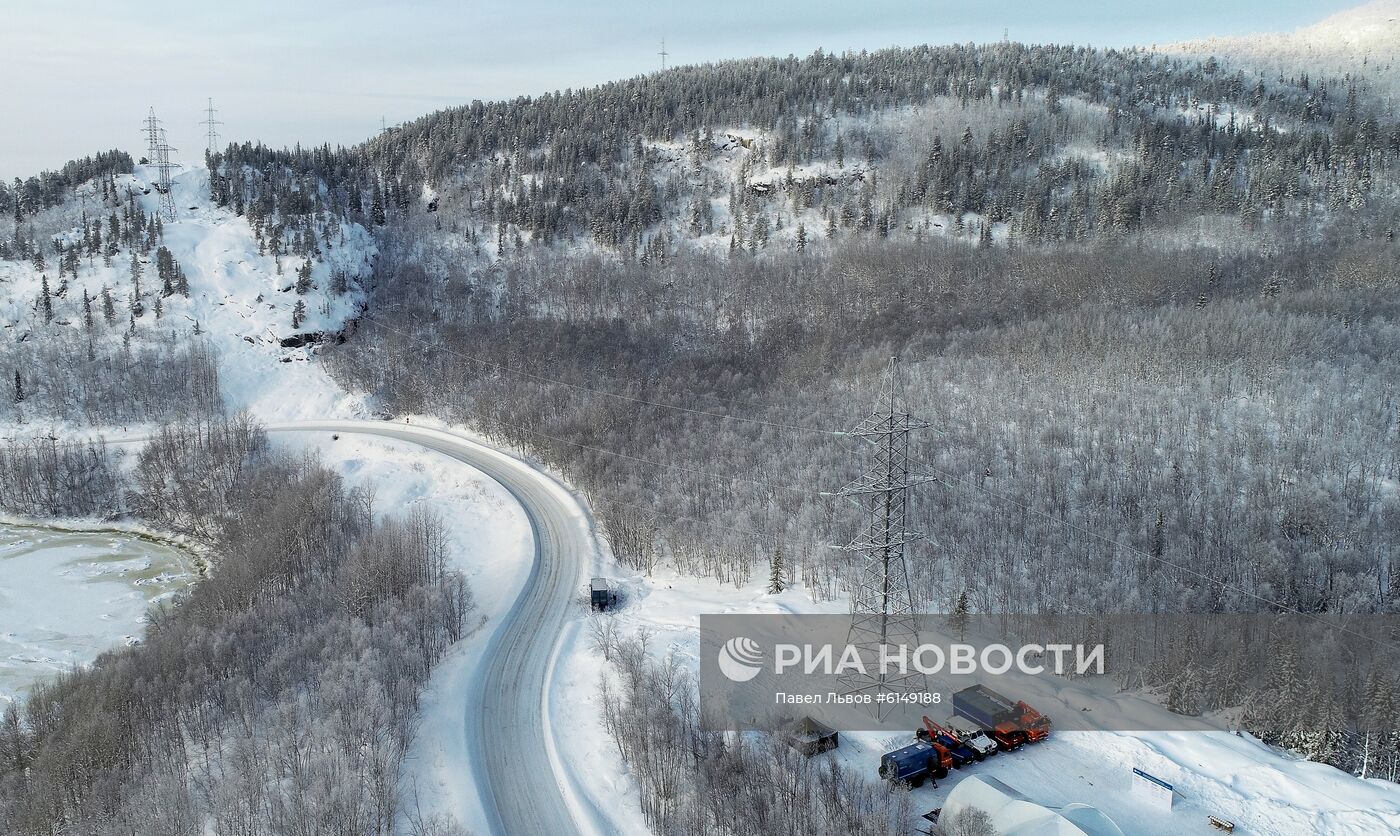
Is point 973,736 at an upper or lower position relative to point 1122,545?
upper

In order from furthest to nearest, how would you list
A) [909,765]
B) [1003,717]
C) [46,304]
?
[46,304], [1003,717], [909,765]

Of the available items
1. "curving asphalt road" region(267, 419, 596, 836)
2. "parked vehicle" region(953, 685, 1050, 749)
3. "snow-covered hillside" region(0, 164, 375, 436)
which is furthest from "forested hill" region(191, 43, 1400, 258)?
"parked vehicle" region(953, 685, 1050, 749)

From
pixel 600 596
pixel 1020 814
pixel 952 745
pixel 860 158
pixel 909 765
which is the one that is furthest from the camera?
pixel 860 158

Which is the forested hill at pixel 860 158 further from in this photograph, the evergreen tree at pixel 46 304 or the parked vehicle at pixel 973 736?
the parked vehicle at pixel 973 736

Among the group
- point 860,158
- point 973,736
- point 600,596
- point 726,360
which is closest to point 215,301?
point 726,360

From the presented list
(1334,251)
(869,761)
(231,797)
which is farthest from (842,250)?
(231,797)

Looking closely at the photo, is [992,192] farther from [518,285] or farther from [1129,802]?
[1129,802]

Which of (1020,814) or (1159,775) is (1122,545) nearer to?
(1159,775)
